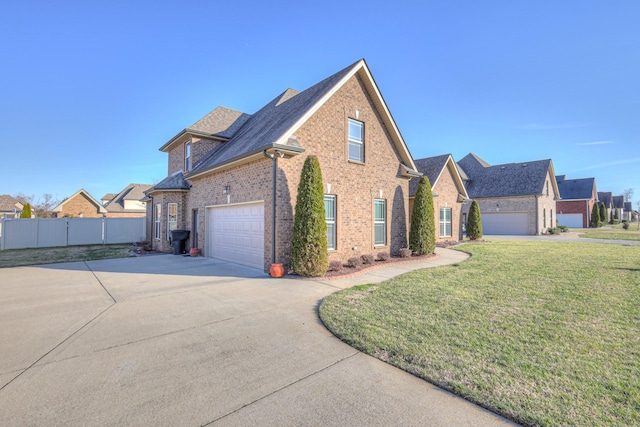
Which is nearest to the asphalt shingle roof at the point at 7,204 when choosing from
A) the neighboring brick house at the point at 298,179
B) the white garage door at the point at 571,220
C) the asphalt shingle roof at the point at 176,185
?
the asphalt shingle roof at the point at 176,185

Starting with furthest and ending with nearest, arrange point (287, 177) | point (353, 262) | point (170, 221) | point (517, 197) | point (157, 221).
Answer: point (517, 197) < point (157, 221) < point (170, 221) < point (353, 262) < point (287, 177)

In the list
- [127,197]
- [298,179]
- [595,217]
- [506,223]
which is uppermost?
[127,197]

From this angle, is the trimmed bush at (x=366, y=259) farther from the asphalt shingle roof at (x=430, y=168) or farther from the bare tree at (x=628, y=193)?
the bare tree at (x=628, y=193)

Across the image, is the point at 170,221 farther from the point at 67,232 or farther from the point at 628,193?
the point at 628,193

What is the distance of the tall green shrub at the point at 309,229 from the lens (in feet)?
28.5

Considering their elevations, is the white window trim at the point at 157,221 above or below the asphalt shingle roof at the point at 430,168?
below

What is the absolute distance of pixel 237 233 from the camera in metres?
11.4

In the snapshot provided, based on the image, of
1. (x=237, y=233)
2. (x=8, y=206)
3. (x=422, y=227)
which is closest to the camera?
(x=237, y=233)

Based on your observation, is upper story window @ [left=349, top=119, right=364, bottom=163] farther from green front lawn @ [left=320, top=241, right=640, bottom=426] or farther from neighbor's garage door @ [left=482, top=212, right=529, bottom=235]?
neighbor's garage door @ [left=482, top=212, right=529, bottom=235]

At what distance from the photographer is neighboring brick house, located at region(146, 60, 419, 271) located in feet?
30.7

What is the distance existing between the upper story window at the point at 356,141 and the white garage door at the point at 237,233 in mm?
4341

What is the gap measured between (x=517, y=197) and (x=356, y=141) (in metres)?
24.0

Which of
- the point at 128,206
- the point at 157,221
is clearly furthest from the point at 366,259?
the point at 128,206

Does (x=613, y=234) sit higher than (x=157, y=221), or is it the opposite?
(x=157, y=221)
